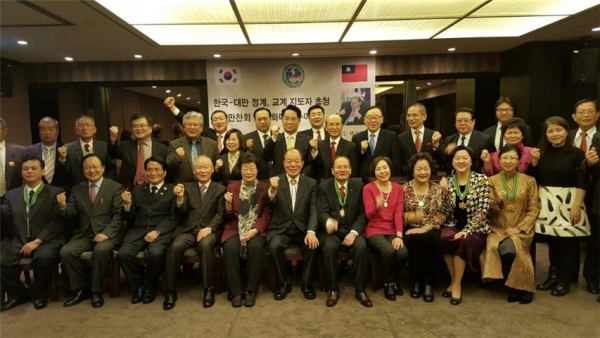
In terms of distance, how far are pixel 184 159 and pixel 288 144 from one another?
109 centimetres

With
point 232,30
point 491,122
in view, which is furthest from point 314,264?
point 491,122

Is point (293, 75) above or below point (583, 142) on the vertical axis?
above

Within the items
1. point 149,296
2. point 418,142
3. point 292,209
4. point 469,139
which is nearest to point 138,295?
point 149,296

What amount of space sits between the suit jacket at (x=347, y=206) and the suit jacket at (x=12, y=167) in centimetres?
304

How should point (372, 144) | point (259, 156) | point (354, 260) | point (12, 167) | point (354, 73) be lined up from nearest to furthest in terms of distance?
point (354, 260)
point (12, 167)
point (372, 144)
point (259, 156)
point (354, 73)

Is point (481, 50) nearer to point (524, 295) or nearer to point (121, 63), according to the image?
point (524, 295)

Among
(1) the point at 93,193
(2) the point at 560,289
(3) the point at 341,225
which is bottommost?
(2) the point at 560,289

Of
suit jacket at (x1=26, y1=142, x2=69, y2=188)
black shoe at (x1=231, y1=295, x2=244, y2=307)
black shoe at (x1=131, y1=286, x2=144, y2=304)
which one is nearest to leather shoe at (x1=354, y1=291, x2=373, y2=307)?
black shoe at (x1=231, y1=295, x2=244, y2=307)

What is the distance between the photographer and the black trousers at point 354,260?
329 centimetres

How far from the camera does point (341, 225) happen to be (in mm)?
3549

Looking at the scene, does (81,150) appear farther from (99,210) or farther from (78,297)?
(78,297)

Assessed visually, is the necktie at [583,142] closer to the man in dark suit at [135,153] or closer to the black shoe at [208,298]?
the black shoe at [208,298]

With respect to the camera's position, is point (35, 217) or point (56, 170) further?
point (56, 170)

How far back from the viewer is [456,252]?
3.27 meters
